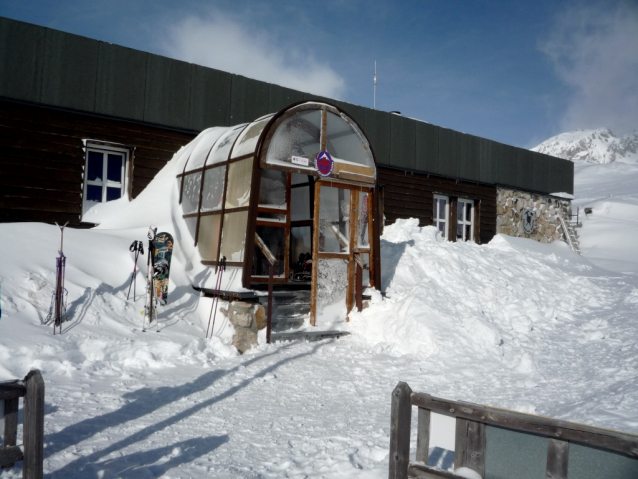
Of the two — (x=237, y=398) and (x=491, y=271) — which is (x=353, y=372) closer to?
(x=237, y=398)

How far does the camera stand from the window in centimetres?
1156

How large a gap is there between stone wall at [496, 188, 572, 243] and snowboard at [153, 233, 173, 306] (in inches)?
591

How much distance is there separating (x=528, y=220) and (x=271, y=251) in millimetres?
14449

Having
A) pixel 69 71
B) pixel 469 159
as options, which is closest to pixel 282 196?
pixel 69 71

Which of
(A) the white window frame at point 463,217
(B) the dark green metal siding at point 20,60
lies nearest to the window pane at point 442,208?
(A) the white window frame at point 463,217

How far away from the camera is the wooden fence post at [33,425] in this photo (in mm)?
3145

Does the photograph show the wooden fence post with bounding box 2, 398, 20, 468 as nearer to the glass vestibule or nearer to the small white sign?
the glass vestibule

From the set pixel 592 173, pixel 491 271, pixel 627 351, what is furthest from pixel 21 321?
pixel 592 173

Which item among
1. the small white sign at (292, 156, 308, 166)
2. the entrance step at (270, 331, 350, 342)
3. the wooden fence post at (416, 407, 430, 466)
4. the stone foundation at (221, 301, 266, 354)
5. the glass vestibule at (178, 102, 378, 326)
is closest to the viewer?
the wooden fence post at (416, 407, 430, 466)

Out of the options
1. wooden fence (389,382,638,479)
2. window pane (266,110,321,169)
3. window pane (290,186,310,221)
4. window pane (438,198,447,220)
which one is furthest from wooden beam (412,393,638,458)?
window pane (438,198,447,220)

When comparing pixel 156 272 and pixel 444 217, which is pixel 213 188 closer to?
pixel 156 272

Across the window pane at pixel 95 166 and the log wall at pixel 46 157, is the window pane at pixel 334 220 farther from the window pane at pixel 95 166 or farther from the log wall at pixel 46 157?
the window pane at pixel 95 166

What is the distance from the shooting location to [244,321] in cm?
831

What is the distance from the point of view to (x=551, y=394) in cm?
666
